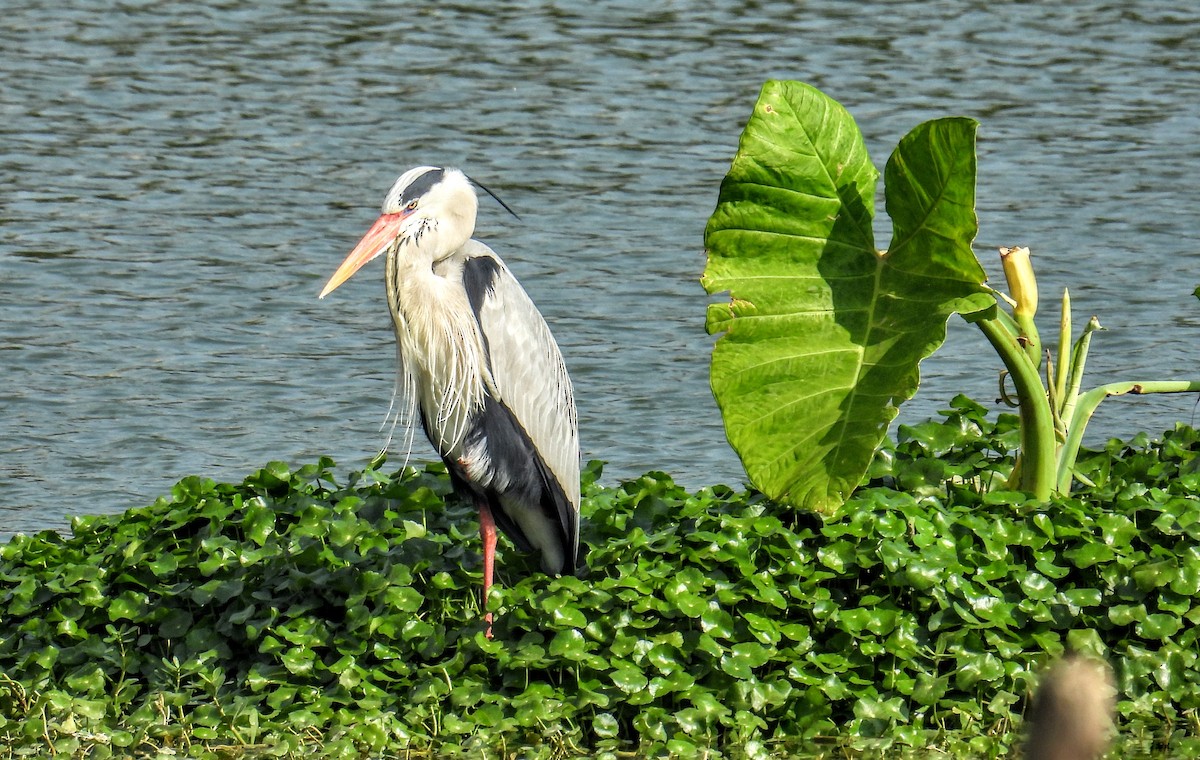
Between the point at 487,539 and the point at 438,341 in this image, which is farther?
the point at 487,539

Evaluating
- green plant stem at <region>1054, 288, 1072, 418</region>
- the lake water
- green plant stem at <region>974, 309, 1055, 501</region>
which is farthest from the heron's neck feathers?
the lake water

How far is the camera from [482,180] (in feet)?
32.4

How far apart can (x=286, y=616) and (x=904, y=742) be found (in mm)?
1527

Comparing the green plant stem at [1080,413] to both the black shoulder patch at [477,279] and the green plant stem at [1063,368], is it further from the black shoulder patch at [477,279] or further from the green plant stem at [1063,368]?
the black shoulder patch at [477,279]

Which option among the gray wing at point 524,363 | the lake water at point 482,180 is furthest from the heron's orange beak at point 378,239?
the lake water at point 482,180

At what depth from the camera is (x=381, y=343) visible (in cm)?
792

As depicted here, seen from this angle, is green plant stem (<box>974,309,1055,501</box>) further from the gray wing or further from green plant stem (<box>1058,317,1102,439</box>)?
the gray wing

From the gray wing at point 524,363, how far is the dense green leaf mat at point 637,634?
27 centimetres

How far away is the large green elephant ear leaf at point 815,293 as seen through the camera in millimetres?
4285

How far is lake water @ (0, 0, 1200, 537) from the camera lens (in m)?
7.08

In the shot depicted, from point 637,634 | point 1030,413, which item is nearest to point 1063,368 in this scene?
point 1030,413

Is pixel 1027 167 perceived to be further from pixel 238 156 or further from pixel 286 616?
pixel 286 616

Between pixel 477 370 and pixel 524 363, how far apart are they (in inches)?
7.2

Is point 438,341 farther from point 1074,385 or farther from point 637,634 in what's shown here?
point 1074,385
